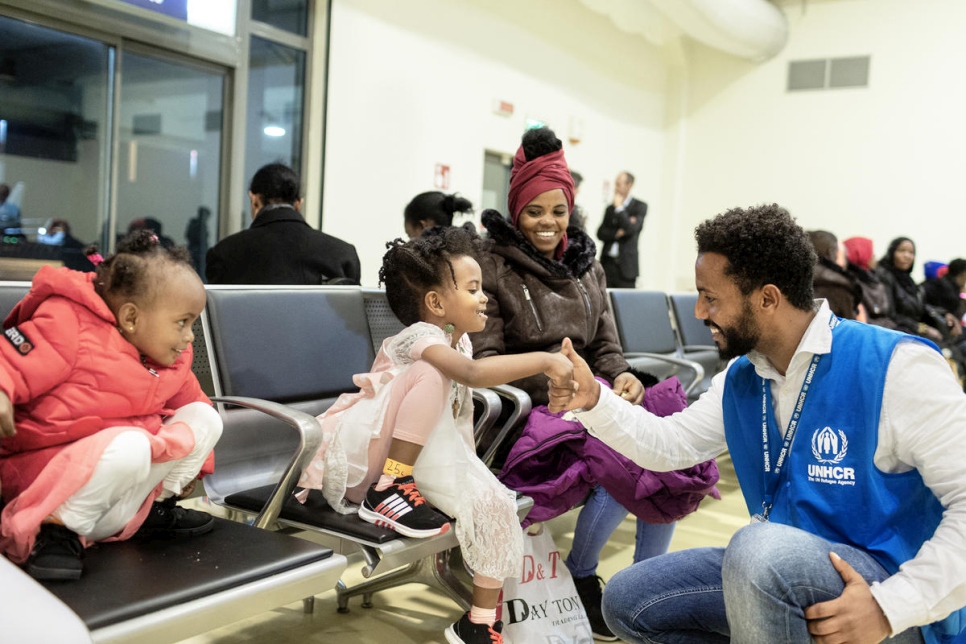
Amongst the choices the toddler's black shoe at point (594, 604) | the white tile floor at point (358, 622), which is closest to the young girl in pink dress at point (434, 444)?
the white tile floor at point (358, 622)

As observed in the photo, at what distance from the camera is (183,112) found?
5.97 metres

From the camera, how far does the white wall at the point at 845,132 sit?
10156mm

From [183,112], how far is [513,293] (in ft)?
14.0

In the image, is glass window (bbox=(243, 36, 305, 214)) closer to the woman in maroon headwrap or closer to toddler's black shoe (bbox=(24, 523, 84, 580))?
the woman in maroon headwrap

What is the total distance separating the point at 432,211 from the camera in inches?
142

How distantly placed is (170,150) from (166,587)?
5096mm

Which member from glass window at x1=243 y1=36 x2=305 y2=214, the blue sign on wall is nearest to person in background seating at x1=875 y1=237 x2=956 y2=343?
glass window at x1=243 y1=36 x2=305 y2=214

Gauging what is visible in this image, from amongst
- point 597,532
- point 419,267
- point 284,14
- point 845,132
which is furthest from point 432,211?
point 845,132

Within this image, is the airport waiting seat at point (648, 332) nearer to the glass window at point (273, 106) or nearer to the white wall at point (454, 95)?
the white wall at point (454, 95)

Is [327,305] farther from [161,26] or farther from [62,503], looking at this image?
[161,26]

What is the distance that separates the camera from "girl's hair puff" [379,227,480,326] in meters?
2.14

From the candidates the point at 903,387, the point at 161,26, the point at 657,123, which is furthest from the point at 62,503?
the point at 657,123

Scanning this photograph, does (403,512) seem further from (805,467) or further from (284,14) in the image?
(284,14)

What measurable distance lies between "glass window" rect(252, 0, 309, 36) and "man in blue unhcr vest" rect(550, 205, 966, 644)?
5.52 metres
